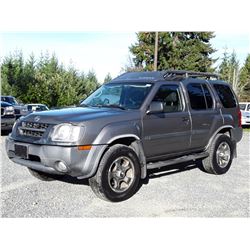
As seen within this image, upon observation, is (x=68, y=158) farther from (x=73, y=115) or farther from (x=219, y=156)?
(x=219, y=156)

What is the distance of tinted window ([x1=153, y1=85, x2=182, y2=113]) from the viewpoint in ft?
18.7

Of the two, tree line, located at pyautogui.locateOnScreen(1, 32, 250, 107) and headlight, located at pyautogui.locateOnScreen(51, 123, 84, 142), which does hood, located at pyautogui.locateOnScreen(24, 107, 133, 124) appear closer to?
headlight, located at pyautogui.locateOnScreen(51, 123, 84, 142)

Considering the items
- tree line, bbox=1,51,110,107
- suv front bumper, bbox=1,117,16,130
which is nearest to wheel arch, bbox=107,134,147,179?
suv front bumper, bbox=1,117,16,130

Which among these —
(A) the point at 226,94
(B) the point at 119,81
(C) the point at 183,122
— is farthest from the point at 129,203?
(A) the point at 226,94

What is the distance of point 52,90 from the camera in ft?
115

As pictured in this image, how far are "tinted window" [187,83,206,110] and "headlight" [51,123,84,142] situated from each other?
2587 millimetres

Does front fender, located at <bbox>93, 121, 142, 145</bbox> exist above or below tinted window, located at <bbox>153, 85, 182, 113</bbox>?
below

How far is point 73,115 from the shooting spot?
4824 mm

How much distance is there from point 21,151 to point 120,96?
6.28ft

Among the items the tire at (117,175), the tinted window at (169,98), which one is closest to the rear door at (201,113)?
the tinted window at (169,98)

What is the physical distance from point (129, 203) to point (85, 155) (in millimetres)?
945

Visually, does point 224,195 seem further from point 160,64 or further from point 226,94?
point 160,64

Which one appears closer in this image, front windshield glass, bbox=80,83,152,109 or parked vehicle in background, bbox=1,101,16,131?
front windshield glass, bbox=80,83,152,109

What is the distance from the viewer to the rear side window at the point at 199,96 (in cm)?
630
